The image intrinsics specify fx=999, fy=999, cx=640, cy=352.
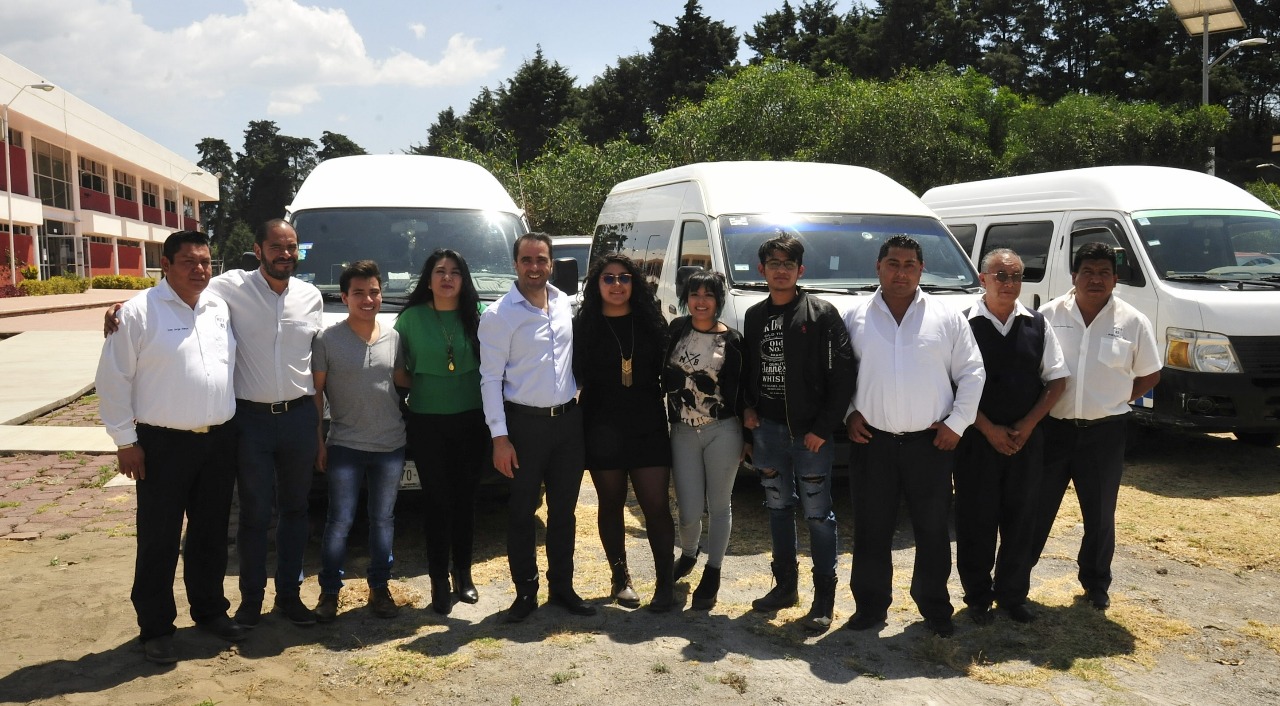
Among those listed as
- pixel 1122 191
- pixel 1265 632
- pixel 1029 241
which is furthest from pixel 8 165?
pixel 1265 632

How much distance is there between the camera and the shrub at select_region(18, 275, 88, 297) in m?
30.5

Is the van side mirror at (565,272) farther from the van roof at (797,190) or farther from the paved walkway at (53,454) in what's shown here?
the paved walkway at (53,454)

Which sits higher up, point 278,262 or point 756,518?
point 278,262

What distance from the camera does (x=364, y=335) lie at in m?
4.99

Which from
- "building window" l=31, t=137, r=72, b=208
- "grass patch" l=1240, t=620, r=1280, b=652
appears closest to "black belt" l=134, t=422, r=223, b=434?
"grass patch" l=1240, t=620, r=1280, b=652

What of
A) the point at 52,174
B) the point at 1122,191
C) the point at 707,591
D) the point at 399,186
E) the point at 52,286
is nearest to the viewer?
the point at 707,591

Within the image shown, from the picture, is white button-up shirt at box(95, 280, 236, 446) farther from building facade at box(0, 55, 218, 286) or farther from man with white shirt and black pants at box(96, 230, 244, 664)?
building facade at box(0, 55, 218, 286)

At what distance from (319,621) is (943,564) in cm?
306

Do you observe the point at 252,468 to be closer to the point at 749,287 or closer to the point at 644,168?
the point at 749,287

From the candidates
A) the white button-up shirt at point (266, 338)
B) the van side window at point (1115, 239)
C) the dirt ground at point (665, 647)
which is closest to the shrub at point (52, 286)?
the dirt ground at point (665, 647)

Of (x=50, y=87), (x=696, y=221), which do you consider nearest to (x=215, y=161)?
(x=50, y=87)

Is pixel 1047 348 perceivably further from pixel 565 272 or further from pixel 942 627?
pixel 565 272

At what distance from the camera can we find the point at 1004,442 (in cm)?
481

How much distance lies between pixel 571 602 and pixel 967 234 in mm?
7269
